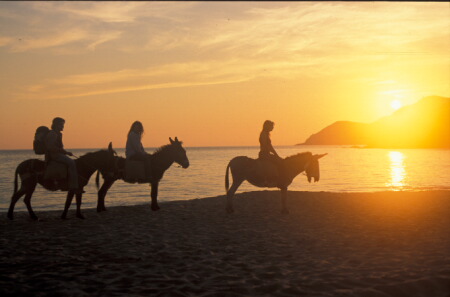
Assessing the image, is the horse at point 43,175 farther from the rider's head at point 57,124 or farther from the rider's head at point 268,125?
the rider's head at point 268,125

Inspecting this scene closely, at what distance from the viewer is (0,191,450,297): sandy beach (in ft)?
20.0

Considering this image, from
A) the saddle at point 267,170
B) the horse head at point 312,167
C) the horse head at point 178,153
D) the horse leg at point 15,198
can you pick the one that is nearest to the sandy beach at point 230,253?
the horse leg at point 15,198

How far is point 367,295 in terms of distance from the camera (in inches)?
225

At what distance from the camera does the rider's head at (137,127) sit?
1373 cm

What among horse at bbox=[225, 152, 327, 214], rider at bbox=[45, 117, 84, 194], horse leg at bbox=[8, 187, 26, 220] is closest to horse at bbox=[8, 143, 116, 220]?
horse leg at bbox=[8, 187, 26, 220]

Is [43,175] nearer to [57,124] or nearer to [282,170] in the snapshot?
[57,124]

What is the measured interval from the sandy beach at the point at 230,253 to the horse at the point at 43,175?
2.05 ft

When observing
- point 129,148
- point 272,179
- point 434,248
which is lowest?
point 434,248

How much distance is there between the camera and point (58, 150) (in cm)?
1179

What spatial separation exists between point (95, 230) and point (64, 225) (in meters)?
1.30

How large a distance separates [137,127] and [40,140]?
9.94 ft

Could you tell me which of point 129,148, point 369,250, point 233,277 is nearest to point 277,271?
point 233,277

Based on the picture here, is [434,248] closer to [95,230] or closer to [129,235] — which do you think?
[129,235]

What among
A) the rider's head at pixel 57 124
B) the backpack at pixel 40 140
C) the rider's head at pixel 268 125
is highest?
the rider's head at pixel 57 124
